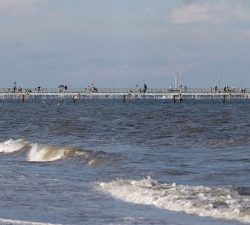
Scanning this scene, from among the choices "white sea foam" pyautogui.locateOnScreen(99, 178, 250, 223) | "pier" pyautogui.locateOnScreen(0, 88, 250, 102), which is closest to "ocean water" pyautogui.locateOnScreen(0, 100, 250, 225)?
"white sea foam" pyautogui.locateOnScreen(99, 178, 250, 223)

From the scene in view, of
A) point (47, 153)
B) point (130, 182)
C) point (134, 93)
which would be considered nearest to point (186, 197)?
point (130, 182)

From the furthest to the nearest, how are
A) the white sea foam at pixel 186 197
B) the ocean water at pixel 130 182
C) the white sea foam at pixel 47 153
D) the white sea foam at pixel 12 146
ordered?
the white sea foam at pixel 12 146, the white sea foam at pixel 47 153, the white sea foam at pixel 186 197, the ocean water at pixel 130 182

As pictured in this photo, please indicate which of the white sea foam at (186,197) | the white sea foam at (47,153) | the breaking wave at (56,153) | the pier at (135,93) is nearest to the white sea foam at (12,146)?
the breaking wave at (56,153)

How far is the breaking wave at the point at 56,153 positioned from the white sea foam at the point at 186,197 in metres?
6.51

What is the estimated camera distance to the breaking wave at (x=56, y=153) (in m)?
25.1

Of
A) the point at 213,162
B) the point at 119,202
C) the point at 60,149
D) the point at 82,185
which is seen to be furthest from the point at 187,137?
the point at 119,202

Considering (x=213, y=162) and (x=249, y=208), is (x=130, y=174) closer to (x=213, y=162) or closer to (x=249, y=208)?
(x=213, y=162)

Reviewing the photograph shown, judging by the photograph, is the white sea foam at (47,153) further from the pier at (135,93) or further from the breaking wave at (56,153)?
the pier at (135,93)

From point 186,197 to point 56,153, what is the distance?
13521 millimetres

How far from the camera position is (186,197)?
15453 millimetres

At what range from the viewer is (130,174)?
20.5m

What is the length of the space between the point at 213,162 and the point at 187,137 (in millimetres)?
12789

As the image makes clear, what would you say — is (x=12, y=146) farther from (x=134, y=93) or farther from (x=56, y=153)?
(x=134, y=93)

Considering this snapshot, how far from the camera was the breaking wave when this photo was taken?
25.1 m
